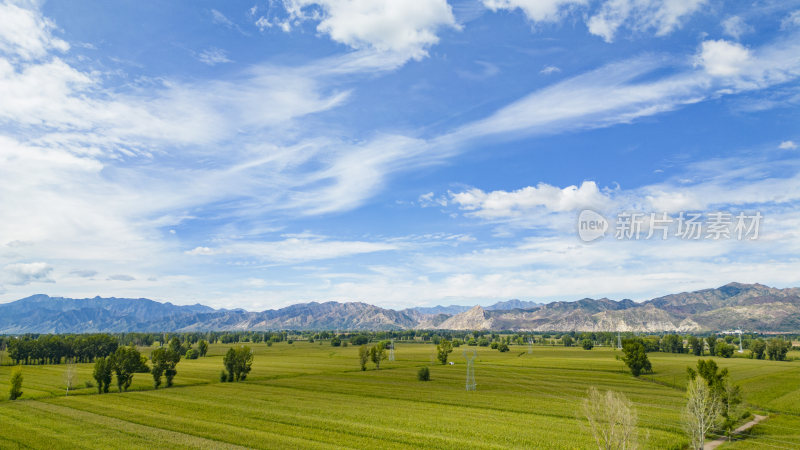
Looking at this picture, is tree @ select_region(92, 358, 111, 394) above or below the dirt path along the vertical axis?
above

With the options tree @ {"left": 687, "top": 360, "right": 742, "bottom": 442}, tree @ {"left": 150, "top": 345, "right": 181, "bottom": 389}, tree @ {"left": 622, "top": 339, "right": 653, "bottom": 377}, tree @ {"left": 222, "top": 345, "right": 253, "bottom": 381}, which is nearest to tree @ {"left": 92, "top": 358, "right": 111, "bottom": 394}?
tree @ {"left": 150, "top": 345, "right": 181, "bottom": 389}

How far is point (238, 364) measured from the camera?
139250mm

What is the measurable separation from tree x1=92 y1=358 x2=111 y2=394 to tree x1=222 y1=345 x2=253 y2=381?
31195 millimetres

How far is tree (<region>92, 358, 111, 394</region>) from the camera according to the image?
A: 117m

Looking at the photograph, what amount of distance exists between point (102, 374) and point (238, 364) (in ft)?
117

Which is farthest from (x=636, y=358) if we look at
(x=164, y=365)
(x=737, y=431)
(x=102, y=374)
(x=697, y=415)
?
(x=102, y=374)

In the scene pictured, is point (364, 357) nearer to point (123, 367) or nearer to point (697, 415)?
point (123, 367)

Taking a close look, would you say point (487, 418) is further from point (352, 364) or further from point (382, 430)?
point (352, 364)

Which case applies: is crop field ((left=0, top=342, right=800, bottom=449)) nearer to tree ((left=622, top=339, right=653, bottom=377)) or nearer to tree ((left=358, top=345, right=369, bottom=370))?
tree ((left=622, top=339, right=653, bottom=377))

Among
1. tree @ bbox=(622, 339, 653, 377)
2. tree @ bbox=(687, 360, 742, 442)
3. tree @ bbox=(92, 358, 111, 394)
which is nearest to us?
tree @ bbox=(687, 360, 742, 442)

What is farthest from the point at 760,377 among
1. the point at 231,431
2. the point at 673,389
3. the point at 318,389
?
the point at 231,431

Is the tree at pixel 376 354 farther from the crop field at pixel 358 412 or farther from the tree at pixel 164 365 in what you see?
the tree at pixel 164 365

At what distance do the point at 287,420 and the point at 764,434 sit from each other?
257ft

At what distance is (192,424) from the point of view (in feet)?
242
